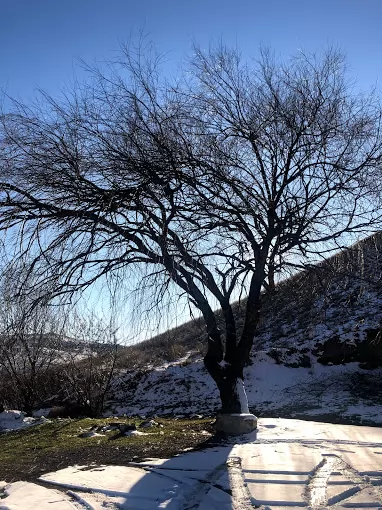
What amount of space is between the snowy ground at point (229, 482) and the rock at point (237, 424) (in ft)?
3.25

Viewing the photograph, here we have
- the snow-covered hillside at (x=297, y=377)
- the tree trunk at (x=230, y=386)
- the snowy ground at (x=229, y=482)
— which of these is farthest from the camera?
the snow-covered hillside at (x=297, y=377)

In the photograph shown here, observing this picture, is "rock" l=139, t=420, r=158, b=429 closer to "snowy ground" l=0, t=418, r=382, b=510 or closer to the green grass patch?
the green grass patch

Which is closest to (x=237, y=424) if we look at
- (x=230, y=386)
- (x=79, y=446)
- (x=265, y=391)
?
(x=230, y=386)

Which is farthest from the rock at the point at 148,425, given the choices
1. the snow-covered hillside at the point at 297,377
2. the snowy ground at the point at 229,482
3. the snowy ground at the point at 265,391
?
the snowy ground at the point at 265,391

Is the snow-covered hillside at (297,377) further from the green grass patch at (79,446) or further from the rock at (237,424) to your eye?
the green grass patch at (79,446)

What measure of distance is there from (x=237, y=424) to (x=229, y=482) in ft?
8.54

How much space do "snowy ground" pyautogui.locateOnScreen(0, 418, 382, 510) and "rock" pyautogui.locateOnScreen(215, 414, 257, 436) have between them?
99 cm

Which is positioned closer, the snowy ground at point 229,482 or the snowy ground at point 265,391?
the snowy ground at point 229,482

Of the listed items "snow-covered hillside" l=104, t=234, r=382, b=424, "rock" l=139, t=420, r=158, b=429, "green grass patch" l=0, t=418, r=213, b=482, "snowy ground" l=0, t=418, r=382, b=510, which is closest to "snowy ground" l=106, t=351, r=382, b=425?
"snow-covered hillside" l=104, t=234, r=382, b=424

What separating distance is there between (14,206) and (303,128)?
4097 mm

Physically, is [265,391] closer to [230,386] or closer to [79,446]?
[230,386]

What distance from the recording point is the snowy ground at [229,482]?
3.79 metres

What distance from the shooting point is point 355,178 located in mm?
7047

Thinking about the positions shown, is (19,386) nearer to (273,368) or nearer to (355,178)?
(273,368)
